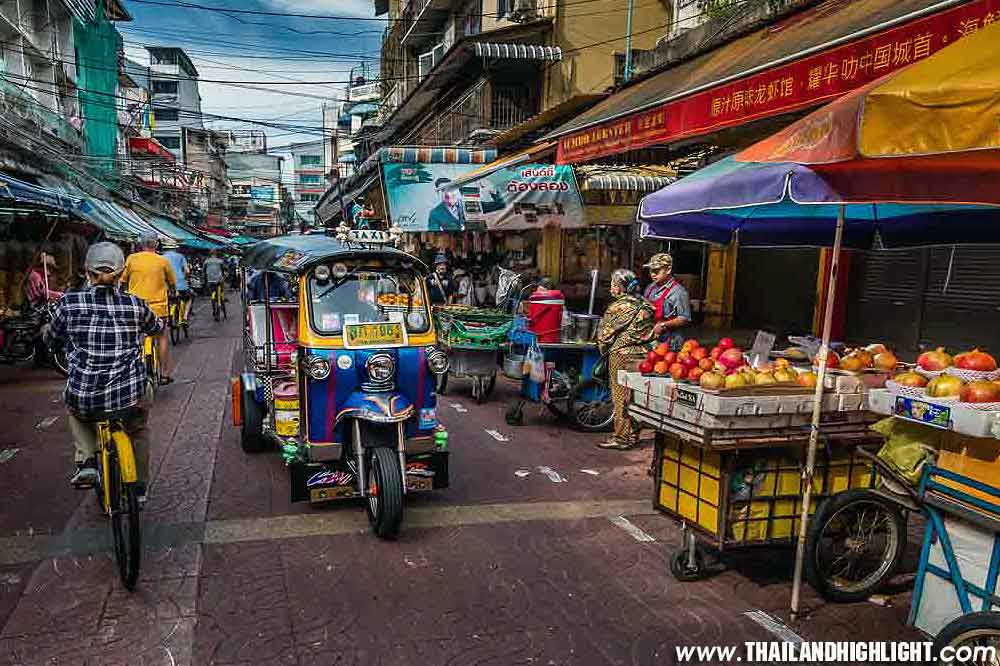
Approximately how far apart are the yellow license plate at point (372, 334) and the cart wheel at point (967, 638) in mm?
3790

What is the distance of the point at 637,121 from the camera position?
9.34m

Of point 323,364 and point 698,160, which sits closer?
point 323,364

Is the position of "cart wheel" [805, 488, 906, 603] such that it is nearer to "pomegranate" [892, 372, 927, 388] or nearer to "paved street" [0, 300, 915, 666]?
"paved street" [0, 300, 915, 666]

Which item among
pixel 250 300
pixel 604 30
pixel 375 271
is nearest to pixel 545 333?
pixel 375 271

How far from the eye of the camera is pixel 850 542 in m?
4.07

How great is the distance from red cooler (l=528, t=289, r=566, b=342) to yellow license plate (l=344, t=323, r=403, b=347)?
9.33 feet

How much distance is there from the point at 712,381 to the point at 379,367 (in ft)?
8.00

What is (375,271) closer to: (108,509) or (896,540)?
(108,509)

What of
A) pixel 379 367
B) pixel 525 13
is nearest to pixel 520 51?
pixel 525 13

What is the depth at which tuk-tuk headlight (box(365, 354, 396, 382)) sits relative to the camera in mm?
5051

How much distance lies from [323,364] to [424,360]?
0.77 m

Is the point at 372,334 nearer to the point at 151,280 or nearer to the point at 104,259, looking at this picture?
the point at 104,259

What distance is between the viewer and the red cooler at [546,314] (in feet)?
25.8

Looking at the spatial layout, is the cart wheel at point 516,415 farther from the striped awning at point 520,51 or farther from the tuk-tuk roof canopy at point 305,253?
the striped awning at point 520,51
